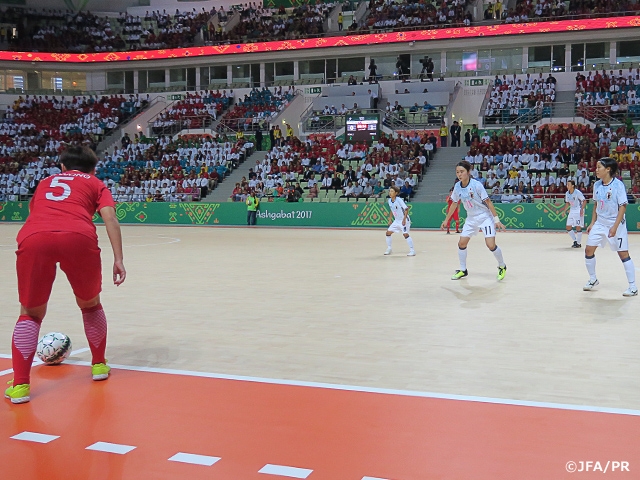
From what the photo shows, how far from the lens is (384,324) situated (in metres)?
7.88

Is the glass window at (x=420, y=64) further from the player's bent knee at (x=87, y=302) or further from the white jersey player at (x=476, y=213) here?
the player's bent knee at (x=87, y=302)

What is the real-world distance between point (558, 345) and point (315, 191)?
83.3 ft

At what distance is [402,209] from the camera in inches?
657

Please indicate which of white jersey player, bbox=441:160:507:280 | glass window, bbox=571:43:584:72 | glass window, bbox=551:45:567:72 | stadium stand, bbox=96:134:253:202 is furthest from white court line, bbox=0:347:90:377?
glass window, bbox=551:45:567:72

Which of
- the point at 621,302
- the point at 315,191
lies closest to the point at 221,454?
the point at 621,302

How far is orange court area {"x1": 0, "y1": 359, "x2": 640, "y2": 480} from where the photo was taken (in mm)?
3697

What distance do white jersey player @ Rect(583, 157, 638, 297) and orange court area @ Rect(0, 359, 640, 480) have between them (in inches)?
228

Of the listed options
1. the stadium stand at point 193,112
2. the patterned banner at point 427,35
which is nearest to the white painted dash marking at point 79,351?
the stadium stand at point 193,112

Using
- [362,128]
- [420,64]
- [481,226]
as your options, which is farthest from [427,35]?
[481,226]

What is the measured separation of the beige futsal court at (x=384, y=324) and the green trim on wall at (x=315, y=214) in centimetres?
1168

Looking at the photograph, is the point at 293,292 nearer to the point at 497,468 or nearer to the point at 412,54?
the point at 497,468

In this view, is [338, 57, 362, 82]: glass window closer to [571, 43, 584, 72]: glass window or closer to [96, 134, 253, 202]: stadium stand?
[96, 134, 253, 202]: stadium stand

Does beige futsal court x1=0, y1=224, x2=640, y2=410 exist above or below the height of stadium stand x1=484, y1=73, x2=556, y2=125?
below

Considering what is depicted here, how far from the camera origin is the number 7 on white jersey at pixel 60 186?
5172 mm
